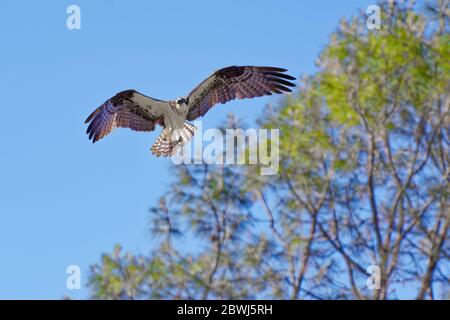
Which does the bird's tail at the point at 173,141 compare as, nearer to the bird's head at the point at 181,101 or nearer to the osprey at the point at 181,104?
the osprey at the point at 181,104

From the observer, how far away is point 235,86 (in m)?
11.1

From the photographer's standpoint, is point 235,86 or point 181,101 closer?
point 181,101

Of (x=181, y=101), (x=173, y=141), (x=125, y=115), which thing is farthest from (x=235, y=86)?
(x=125, y=115)

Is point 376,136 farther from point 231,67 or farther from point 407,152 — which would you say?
point 231,67

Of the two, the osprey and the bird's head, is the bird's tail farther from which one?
the bird's head

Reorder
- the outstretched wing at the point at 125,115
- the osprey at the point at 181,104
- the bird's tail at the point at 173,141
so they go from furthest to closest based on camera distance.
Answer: the outstretched wing at the point at 125,115, the osprey at the point at 181,104, the bird's tail at the point at 173,141

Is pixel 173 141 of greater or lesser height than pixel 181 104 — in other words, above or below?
below

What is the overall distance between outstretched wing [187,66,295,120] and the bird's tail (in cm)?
20

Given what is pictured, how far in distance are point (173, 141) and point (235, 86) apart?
92 centimetres

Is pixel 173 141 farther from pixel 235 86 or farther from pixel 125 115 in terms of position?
pixel 235 86

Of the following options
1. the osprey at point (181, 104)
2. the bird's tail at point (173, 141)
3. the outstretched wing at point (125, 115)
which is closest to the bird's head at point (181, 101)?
the osprey at point (181, 104)

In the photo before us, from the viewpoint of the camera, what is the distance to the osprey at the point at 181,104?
1084 cm
